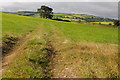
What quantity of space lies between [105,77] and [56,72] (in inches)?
167

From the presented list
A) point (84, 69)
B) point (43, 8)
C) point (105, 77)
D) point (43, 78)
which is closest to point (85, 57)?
point (84, 69)

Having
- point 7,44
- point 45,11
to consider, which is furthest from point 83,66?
point 45,11

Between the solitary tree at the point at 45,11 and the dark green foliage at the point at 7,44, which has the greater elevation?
the solitary tree at the point at 45,11

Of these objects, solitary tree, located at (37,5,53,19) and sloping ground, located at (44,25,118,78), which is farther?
solitary tree, located at (37,5,53,19)

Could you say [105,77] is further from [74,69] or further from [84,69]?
[74,69]

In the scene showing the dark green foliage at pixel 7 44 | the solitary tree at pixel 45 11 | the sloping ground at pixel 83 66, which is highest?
the solitary tree at pixel 45 11

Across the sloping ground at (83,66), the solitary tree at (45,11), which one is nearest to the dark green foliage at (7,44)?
the sloping ground at (83,66)

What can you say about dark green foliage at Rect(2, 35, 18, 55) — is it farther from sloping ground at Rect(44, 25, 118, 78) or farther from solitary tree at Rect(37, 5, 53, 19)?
solitary tree at Rect(37, 5, 53, 19)

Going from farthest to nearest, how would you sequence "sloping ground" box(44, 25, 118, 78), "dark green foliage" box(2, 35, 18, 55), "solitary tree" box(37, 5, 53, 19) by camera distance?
"solitary tree" box(37, 5, 53, 19)
"dark green foliage" box(2, 35, 18, 55)
"sloping ground" box(44, 25, 118, 78)

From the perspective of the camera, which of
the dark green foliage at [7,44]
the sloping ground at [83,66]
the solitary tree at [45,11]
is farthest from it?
the solitary tree at [45,11]

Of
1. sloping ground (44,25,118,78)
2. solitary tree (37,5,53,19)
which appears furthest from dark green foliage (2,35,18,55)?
solitary tree (37,5,53,19)

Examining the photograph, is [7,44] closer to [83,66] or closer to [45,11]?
[83,66]

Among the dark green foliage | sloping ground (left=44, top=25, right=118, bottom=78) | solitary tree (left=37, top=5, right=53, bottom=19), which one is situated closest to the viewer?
sloping ground (left=44, top=25, right=118, bottom=78)

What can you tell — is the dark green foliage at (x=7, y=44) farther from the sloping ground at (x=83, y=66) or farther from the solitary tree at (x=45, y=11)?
the solitary tree at (x=45, y=11)
